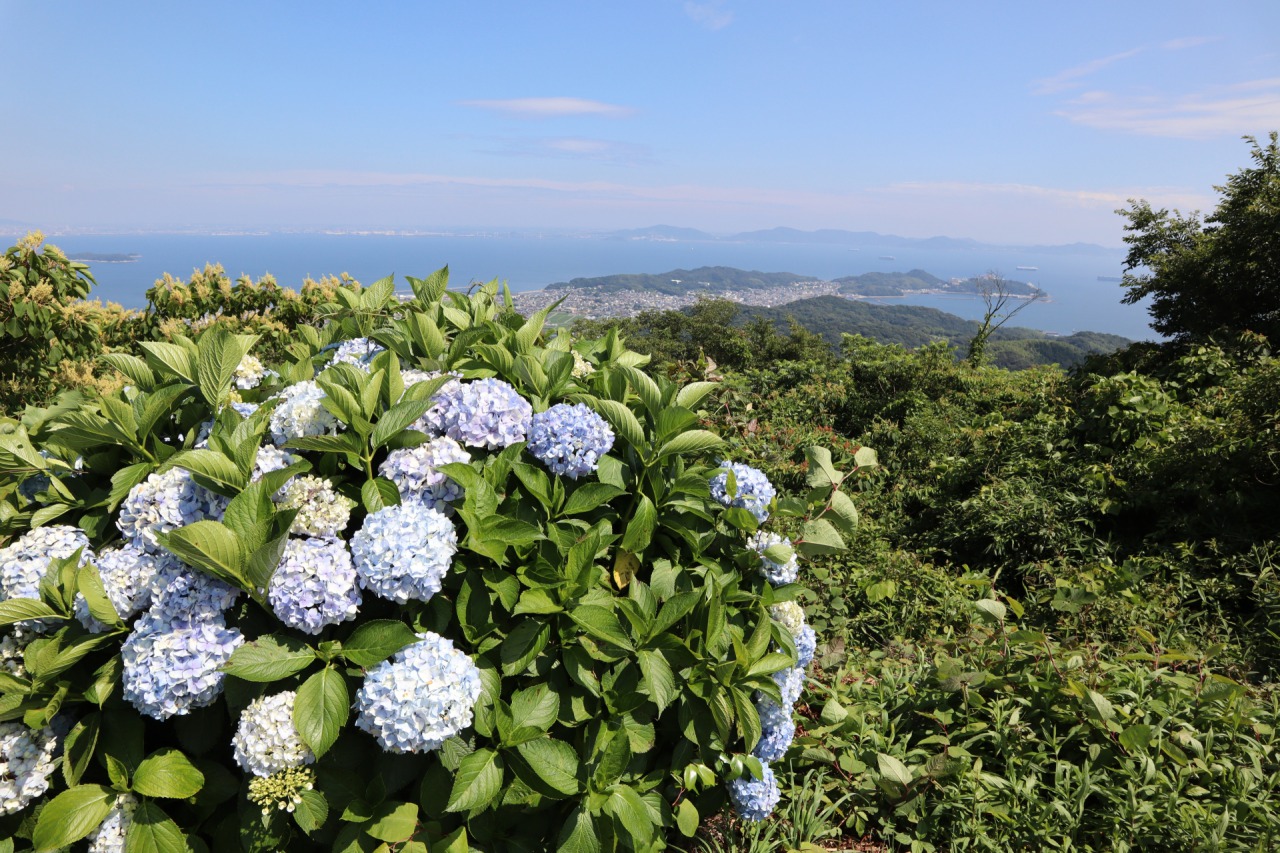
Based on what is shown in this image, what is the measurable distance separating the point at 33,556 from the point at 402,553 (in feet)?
3.45

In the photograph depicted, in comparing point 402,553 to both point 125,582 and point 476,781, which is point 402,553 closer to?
point 476,781

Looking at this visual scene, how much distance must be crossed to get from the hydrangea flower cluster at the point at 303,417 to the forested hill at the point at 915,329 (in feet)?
195

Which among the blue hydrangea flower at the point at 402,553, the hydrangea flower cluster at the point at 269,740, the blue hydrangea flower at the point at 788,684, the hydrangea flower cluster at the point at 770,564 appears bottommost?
the blue hydrangea flower at the point at 788,684

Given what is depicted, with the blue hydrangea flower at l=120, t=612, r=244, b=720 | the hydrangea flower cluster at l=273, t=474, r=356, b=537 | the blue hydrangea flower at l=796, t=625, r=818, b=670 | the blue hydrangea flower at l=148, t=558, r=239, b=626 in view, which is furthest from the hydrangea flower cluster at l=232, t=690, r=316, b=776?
the blue hydrangea flower at l=796, t=625, r=818, b=670

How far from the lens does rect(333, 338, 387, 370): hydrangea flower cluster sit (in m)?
2.21

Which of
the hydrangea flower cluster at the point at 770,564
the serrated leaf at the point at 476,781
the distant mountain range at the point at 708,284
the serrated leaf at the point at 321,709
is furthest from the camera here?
the distant mountain range at the point at 708,284

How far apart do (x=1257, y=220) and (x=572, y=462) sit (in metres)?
13.9

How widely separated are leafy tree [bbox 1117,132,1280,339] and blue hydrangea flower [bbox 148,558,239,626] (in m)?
13.0

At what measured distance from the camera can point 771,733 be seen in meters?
2.10

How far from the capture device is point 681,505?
1.95 meters

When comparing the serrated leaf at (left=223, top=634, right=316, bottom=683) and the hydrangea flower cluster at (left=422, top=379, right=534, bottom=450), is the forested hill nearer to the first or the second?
the hydrangea flower cluster at (left=422, top=379, right=534, bottom=450)

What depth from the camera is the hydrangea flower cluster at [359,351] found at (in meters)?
2.21

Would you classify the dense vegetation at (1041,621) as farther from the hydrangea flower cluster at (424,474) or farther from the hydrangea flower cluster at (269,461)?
the hydrangea flower cluster at (269,461)

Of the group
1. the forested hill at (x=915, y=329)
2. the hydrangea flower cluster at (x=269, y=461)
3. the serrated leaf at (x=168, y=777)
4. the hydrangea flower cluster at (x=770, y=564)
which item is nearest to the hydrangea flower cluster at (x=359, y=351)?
the hydrangea flower cluster at (x=269, y=461)
